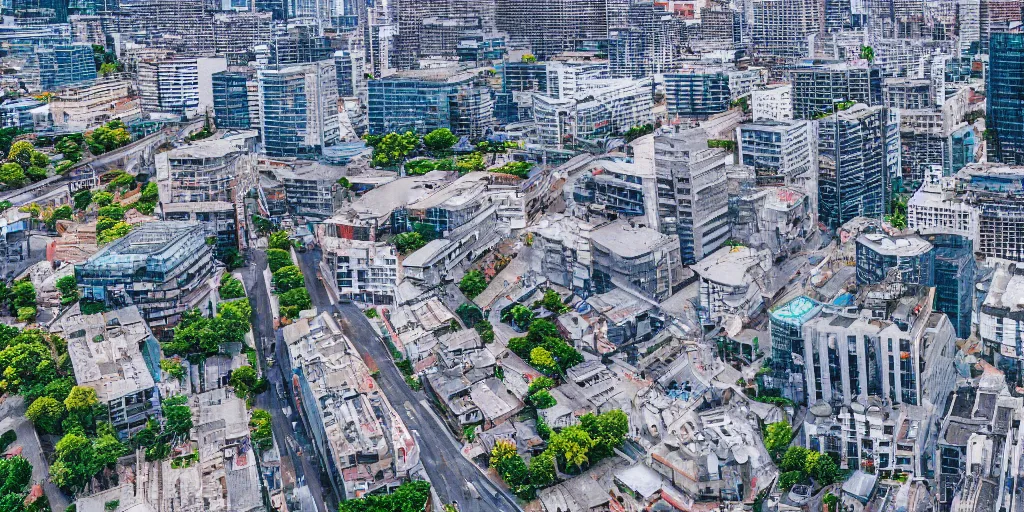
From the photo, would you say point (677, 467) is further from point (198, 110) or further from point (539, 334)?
point (198, 110)

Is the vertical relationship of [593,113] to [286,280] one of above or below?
above

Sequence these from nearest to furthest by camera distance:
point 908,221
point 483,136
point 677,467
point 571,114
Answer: point 677,467, point 908,221, point 571,114, point 483,136

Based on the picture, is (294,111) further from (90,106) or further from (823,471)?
(823,471)

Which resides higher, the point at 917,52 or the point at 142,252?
the point at 917,52

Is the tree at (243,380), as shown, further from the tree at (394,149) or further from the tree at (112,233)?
the tree at (394,149)

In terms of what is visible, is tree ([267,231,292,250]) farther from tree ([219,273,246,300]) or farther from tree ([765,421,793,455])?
tree ([765,421,793,455])

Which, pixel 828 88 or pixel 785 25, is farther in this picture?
pixel 785 25

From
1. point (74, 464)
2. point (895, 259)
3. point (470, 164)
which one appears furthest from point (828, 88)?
point (74, 464)

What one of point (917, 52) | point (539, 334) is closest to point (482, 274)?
point (539, 334)
